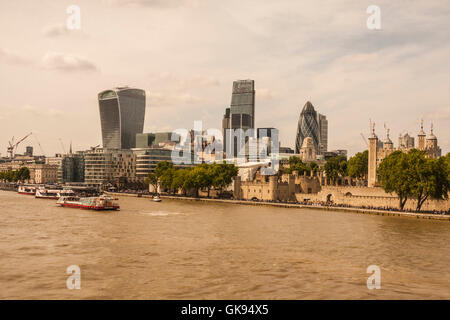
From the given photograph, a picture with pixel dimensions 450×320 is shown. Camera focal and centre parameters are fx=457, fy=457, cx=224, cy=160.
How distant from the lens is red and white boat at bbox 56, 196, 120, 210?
8350 centimetres

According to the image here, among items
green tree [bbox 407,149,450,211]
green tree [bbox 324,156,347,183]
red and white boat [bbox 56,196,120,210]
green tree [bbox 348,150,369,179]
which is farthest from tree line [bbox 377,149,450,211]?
green tree [bbox 324,156,347,183]

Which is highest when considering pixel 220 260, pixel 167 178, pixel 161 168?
pixel 161 168

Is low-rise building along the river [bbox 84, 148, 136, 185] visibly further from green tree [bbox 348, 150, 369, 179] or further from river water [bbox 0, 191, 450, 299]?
river water [bbox 0, 191, 450, 299]

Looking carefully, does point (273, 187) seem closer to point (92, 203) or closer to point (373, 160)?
point (373, 160)

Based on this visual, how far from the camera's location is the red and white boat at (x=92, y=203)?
274 ft

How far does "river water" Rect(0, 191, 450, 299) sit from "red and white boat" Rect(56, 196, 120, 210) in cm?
2305

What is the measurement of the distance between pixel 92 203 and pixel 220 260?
5601cm

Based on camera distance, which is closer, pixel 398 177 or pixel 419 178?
pixel 419 178

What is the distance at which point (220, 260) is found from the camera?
117 ft

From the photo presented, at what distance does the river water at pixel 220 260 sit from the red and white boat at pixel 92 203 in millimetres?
23046

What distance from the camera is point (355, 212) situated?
8281cm

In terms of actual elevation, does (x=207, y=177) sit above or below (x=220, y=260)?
above

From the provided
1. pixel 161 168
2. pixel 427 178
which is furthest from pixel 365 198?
pixel 161 168
